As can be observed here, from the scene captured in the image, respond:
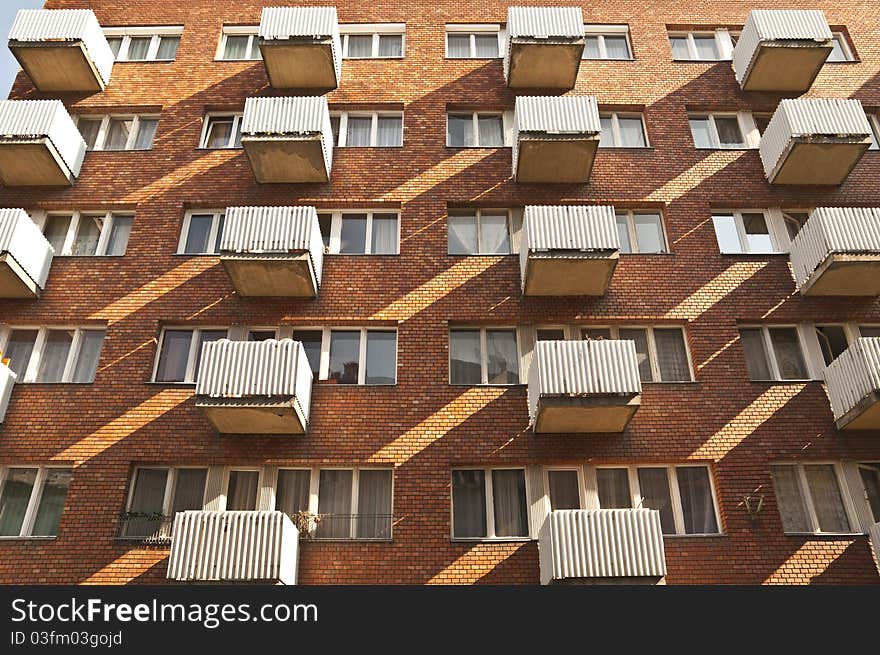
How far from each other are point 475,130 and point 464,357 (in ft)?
23.2

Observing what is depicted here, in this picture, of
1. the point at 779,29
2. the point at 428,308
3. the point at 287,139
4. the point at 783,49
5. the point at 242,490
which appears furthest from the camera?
the point at 779,29

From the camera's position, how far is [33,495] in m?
15.4

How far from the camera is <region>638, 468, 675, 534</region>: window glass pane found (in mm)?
15336

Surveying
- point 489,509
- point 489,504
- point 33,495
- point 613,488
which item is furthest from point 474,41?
point 33,495

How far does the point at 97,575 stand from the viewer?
14.3m

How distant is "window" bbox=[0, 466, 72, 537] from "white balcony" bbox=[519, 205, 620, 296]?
11028 millimetres

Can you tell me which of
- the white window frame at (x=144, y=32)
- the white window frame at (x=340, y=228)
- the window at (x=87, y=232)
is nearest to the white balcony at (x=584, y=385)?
the white window frame at (x=340, y=228)

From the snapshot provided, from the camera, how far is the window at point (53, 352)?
16.8 meters

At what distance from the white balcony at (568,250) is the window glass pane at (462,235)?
1.66 m

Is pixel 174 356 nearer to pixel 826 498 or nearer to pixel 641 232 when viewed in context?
pixel 641 232

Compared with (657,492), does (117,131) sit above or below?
above

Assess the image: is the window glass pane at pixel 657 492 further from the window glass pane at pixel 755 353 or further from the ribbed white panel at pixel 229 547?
the ribbed white panel at pixel 229 547

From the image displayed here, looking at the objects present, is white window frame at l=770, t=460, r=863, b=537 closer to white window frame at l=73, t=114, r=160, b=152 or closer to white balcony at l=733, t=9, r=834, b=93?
white balcony at l=733, t=9, r=834, b=93

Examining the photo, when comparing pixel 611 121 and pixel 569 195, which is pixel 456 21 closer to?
pixel 611 121
